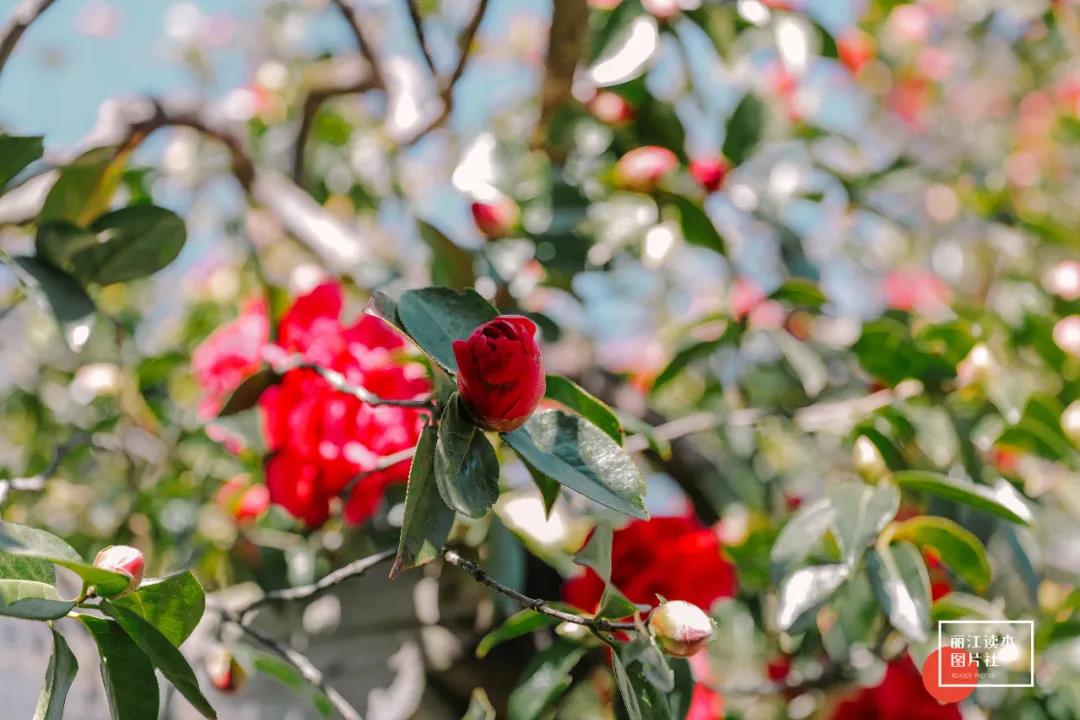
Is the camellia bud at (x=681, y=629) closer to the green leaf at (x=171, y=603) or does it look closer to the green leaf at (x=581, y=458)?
the green leaf at (x=581, y=458)

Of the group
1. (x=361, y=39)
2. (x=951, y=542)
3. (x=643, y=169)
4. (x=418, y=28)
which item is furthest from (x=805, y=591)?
(x=361, y=39)

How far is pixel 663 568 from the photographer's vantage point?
820 millimetres

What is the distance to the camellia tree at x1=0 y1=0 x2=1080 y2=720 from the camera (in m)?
0.52

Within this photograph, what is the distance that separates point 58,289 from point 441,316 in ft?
1.03

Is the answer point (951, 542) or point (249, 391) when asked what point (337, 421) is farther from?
point (951, 542)

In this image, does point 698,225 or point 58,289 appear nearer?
point 58,289

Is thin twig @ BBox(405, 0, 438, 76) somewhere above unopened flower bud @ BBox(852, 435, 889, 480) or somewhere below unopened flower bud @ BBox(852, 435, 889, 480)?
above

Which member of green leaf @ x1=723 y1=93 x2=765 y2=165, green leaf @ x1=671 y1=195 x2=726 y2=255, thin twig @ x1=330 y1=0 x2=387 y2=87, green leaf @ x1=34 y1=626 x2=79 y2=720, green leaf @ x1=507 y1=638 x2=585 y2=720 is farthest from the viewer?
thin twig @ x1=330 y1=0 x2=387 y2=87

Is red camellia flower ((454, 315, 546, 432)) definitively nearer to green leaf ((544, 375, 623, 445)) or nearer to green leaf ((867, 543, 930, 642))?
green leaf ((544, 375, 623, 445))

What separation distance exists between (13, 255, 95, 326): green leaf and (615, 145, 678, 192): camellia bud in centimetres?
58

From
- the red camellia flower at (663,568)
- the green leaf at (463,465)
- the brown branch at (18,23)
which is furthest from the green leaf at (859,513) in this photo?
the brown branch at (18,23)

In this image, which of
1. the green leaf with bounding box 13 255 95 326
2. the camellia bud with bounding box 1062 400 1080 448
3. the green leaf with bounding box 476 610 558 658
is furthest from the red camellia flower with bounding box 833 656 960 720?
the green leaf with bounding box 13 255 95 326

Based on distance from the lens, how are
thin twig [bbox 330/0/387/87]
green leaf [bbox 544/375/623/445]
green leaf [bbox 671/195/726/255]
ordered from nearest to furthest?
green leaf [bbox 544/375/623/445] < green leaf [bbox 671/195/726/255] < thin twig [bbox 330/0/387/87]

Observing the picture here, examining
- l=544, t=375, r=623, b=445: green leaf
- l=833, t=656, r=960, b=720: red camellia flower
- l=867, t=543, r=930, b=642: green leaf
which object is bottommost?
l=833, t=656, r=960, b=720: red camellia flower
